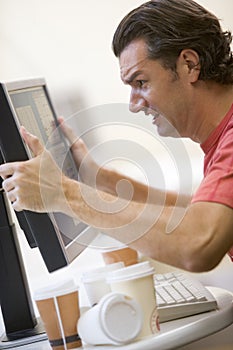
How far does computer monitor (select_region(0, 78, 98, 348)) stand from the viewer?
1238 millimetres

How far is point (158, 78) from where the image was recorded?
1541 mm

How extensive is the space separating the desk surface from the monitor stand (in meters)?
0.17

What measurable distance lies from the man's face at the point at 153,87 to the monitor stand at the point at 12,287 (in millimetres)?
374

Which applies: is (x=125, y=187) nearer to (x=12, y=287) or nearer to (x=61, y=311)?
(x=12, y=287)

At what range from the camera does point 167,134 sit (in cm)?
157

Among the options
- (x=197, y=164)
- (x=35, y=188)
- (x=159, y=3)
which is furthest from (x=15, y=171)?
(x=197, y=164)

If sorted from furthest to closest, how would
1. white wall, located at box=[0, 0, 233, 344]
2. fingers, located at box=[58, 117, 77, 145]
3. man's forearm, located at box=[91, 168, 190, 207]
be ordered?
white wall, located at box=[0, 0, 233, 344]
man's forearm, located at box=[91, 168, 190, 207]
fingers, located at box=[58, 117, 77, 145]

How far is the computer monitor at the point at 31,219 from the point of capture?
124 centimetres

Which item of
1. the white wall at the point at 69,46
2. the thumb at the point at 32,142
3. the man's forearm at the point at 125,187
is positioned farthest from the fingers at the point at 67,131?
the white wall at the point at 69,46

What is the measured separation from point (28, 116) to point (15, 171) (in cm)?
17

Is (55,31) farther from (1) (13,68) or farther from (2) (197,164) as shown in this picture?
(2) (197,164)

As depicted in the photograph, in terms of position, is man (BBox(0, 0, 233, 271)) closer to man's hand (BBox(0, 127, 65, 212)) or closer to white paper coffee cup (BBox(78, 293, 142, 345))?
man's hand (BBox(0, 127, 65, 212))

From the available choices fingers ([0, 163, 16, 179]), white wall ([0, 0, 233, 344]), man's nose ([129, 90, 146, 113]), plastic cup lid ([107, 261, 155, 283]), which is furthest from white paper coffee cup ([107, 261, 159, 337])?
white wall ([0, 0, 233, 344])

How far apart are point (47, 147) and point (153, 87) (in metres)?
0.30
